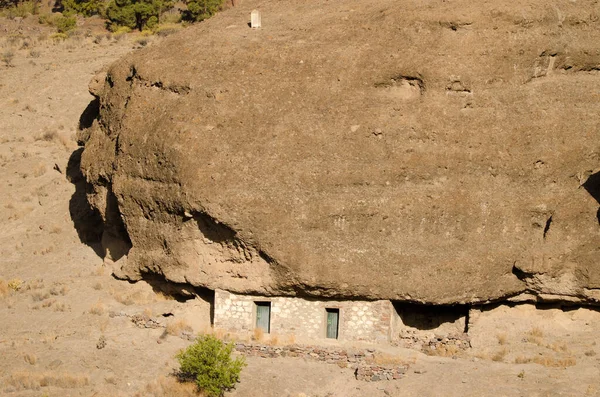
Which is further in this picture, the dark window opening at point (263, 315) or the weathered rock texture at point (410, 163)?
the dark window opening at point (263, 315)

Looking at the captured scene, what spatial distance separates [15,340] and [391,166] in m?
8.79

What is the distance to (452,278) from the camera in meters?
20.0

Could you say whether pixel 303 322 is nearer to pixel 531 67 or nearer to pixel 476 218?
pixel 476 218

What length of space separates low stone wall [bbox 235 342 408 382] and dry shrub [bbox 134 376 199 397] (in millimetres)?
1926

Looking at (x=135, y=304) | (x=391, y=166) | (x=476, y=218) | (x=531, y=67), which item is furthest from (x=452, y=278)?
(x=135, y=304)

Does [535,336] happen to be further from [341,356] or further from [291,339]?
[291,339]

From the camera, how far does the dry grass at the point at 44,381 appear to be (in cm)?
1861

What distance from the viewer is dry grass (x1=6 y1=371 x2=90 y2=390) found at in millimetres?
18609

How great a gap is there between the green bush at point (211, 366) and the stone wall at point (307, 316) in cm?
219

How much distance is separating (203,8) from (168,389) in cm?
3074

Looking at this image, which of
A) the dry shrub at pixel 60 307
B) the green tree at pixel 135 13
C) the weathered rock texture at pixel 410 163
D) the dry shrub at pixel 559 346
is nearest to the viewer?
the weathered rock texture at pixel 410 163

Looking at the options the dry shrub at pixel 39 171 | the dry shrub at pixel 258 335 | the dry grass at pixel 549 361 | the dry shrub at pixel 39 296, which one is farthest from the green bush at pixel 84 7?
the dry grass at pixel 549 361

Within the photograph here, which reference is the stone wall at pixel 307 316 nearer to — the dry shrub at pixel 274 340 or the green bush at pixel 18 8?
the dry shrub at pixel 274 340

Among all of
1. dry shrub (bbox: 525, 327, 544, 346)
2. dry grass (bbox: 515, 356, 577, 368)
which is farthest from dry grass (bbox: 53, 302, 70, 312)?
dry shrub (bbox: 525, 327, 544, 346)
